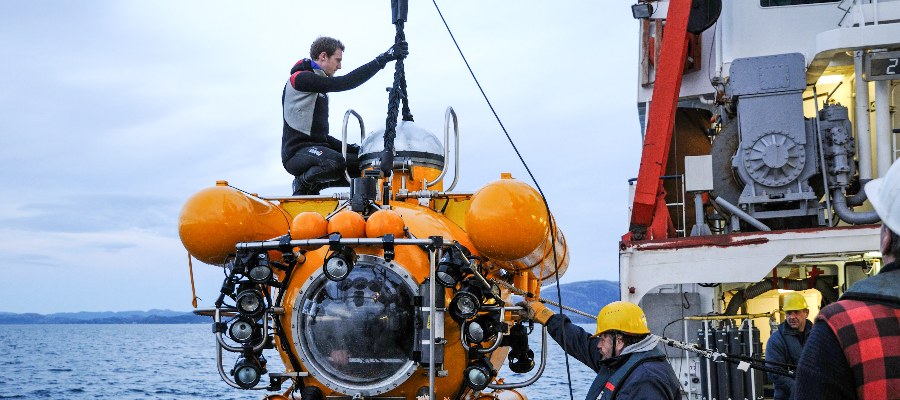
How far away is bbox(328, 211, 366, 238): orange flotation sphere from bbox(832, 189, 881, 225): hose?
15.8 feet

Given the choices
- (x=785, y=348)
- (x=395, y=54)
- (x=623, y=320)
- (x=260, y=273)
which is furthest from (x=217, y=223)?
(x=785, y=348)

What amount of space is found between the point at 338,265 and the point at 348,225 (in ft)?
1.06

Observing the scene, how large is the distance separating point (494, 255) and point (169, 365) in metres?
45.9

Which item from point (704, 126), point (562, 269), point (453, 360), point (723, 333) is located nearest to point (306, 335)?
point (453, 360)

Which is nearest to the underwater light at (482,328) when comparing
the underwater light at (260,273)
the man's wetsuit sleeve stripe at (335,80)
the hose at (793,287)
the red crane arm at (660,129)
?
the underwater light at (260,273)

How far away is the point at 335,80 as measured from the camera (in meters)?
5.23

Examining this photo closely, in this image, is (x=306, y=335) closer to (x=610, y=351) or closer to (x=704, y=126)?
(x=610, y=351)

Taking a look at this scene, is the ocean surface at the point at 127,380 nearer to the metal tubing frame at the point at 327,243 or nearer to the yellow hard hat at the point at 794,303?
the yellow hard hat at the point at 794,303

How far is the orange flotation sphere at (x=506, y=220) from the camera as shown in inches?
168

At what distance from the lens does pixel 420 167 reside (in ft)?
18.2

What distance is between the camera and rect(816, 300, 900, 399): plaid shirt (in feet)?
5.76

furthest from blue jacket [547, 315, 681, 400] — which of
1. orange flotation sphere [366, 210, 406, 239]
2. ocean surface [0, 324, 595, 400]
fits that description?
ocean surface [0, 324, 595, 400]

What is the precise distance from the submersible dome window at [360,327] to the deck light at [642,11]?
19.1 ft

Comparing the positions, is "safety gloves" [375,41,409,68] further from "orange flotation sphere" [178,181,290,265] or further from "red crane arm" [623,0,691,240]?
"red crane arm" [623,0,691,240]
